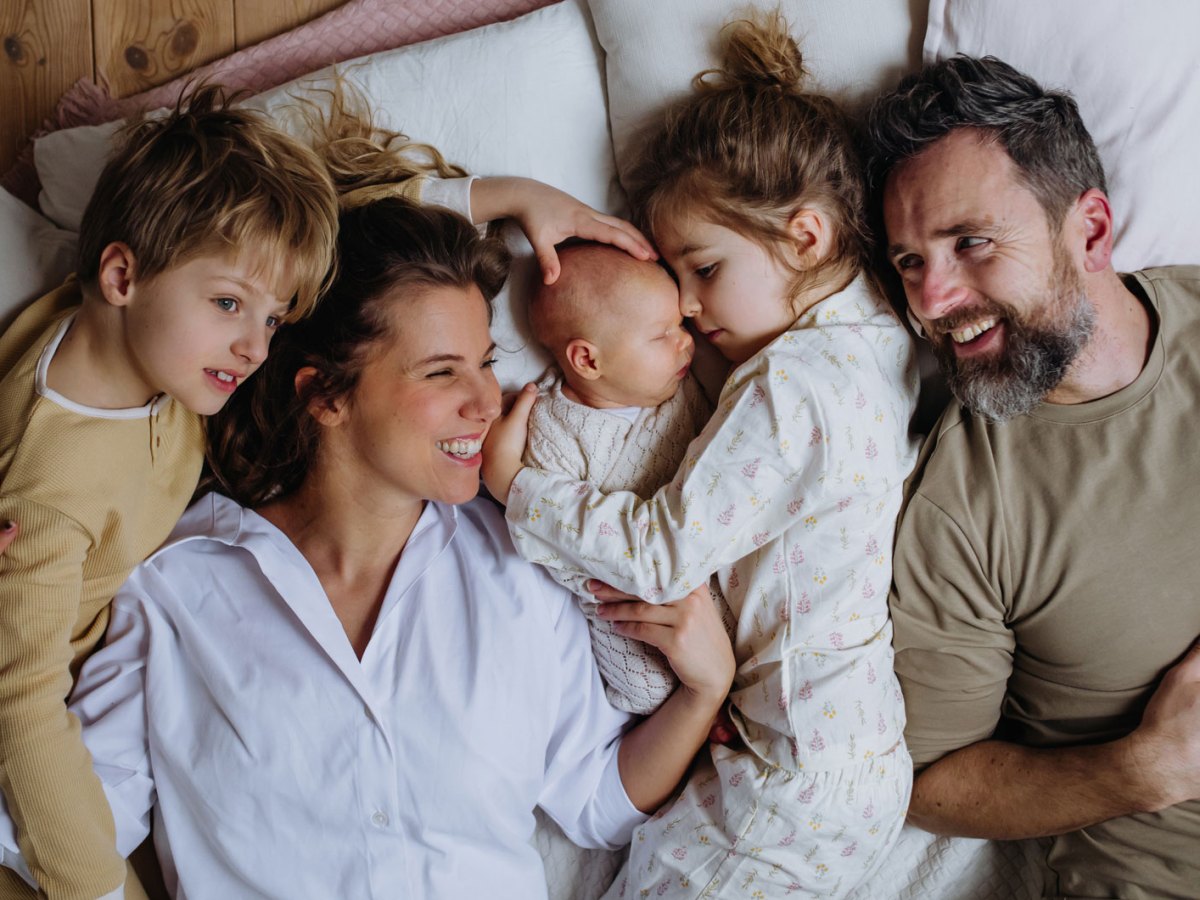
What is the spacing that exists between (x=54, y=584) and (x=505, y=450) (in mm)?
739

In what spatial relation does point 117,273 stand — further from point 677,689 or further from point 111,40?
point 677,689

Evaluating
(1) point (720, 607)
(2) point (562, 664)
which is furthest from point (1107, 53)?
(2) point (562, 664)

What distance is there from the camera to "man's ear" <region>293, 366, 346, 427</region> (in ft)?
5.73

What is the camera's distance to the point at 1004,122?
5.30 feet

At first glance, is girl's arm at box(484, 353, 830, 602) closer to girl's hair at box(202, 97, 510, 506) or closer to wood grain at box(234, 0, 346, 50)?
girl's hair at box(202, 97, 510, 506)

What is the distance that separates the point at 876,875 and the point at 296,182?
165 cm

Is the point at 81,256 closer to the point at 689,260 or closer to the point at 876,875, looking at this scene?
the point at 689,260

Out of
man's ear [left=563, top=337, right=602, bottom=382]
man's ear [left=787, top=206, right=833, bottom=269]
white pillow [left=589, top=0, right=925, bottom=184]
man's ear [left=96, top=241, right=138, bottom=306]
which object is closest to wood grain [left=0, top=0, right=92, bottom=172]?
man's ear [left=96, top=241, right=138, bottom=306]

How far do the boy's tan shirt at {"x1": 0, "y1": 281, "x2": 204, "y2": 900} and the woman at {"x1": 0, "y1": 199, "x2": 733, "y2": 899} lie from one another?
121 millimetres

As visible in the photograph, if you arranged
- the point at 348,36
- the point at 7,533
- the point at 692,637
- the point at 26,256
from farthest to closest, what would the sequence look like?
the point at 348,36 → the point at 26,256 → the point at 692,637 → the point at 7,533

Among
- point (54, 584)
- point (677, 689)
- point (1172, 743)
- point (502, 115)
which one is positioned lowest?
point (677, 689)

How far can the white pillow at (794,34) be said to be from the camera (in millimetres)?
1800

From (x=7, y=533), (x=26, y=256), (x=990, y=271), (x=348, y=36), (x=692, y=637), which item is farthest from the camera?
(x=348, y=36)

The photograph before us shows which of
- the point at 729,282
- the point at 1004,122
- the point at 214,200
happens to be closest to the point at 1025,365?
the point at 1004,122
